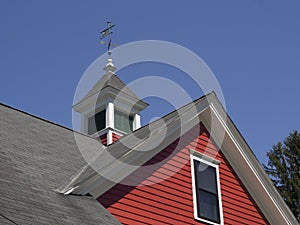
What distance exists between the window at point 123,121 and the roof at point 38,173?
14.5 feet

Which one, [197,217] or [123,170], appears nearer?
[123,170]

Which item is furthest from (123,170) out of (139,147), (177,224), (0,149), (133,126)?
(133,126)

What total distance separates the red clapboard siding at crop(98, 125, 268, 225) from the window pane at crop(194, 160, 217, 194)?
0.85 feet

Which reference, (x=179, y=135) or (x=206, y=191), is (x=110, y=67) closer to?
(x=179, y=135)

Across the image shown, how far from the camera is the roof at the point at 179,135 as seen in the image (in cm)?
1063

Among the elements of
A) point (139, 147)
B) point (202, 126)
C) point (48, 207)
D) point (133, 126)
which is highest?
point (133, 126)

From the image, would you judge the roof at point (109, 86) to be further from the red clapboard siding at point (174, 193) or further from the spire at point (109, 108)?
the red clapboard siding at point (174, 193)

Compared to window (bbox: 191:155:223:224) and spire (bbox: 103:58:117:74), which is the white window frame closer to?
window (bbox: 191:155:223:224)

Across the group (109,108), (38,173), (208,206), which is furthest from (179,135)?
(109,108)

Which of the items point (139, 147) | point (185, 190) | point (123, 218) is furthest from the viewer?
point (185, 190)

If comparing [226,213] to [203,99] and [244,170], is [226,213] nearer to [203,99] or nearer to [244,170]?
[244,170]

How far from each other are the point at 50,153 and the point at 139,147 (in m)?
2.00

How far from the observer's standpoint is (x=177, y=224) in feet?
37.3

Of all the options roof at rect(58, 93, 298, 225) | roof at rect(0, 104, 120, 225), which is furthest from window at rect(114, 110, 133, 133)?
roof at rect(58, 93, 298, 225)
